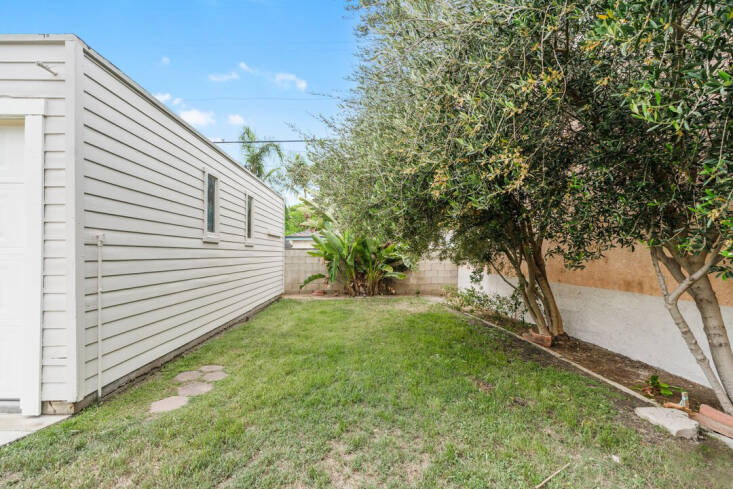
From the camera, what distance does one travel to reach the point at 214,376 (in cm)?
331

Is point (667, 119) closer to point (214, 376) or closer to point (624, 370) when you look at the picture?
point (624, 370)

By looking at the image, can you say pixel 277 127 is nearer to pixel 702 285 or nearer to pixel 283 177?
pixel 283 177

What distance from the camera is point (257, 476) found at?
5.91 ft

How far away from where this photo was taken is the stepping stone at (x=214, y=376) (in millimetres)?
3230

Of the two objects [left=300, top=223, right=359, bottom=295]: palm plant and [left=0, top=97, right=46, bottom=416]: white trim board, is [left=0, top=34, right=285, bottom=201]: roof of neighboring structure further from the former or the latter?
[left=300, top=223, right=359, bottom=295]: palm plant

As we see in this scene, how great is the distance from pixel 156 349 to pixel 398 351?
2.70 m

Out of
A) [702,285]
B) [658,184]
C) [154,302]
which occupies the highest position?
[658,184]

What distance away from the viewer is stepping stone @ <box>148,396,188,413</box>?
2.60m

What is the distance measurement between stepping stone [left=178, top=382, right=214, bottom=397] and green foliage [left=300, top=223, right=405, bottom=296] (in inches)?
206

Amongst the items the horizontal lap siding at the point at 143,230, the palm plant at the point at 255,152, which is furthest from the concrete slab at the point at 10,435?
the palm plant at the point at 255,152

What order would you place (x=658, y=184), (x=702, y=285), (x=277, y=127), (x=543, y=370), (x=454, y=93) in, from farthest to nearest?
1. (x=277, y=127)
2. (x=543, y=370)
3. (x=702, y=285)
4. (x=658, y=184)
5. (x=454, y=93)

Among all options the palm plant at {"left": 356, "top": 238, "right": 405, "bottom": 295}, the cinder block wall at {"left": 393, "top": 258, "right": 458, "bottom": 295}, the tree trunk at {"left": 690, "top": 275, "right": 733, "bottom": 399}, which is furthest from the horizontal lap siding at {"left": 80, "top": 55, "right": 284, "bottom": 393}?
the cinder block wall at {"left": 393, "top": 258, "right": 458, "bottom": 295}

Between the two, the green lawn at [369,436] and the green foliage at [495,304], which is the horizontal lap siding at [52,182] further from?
the green foliage at [495,304]

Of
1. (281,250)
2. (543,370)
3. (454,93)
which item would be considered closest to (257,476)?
(454,93)
